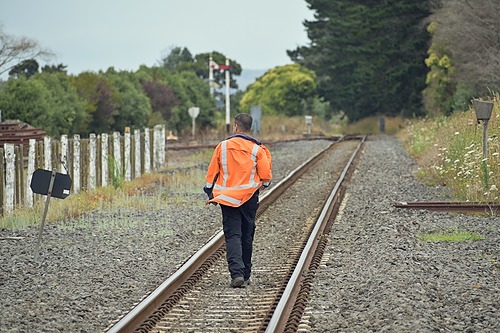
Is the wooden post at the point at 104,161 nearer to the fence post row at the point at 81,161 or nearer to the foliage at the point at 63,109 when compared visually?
the fence post row at the point at 81,161

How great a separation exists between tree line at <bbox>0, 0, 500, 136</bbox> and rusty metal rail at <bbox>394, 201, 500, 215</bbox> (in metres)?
12.9

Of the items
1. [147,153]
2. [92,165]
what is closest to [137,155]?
[147,153]

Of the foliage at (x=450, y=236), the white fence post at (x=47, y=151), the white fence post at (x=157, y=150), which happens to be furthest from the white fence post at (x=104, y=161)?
the foliage at (x=450, y=236)

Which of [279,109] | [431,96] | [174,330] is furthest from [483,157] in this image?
[279,109]

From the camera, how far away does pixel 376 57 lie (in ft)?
189

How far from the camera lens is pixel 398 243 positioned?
1196 centimetres

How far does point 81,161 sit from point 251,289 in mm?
11537

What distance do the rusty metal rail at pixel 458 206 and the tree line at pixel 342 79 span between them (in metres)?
12.9

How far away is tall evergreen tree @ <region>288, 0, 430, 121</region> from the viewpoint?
178ft

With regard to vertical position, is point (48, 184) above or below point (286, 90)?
below

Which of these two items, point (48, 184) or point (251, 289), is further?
point (48, 184)

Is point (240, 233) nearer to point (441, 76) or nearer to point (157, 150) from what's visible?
point (157, 150)

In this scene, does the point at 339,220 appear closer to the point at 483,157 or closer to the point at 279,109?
the point at 483,157

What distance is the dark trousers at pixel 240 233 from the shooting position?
976 cm
